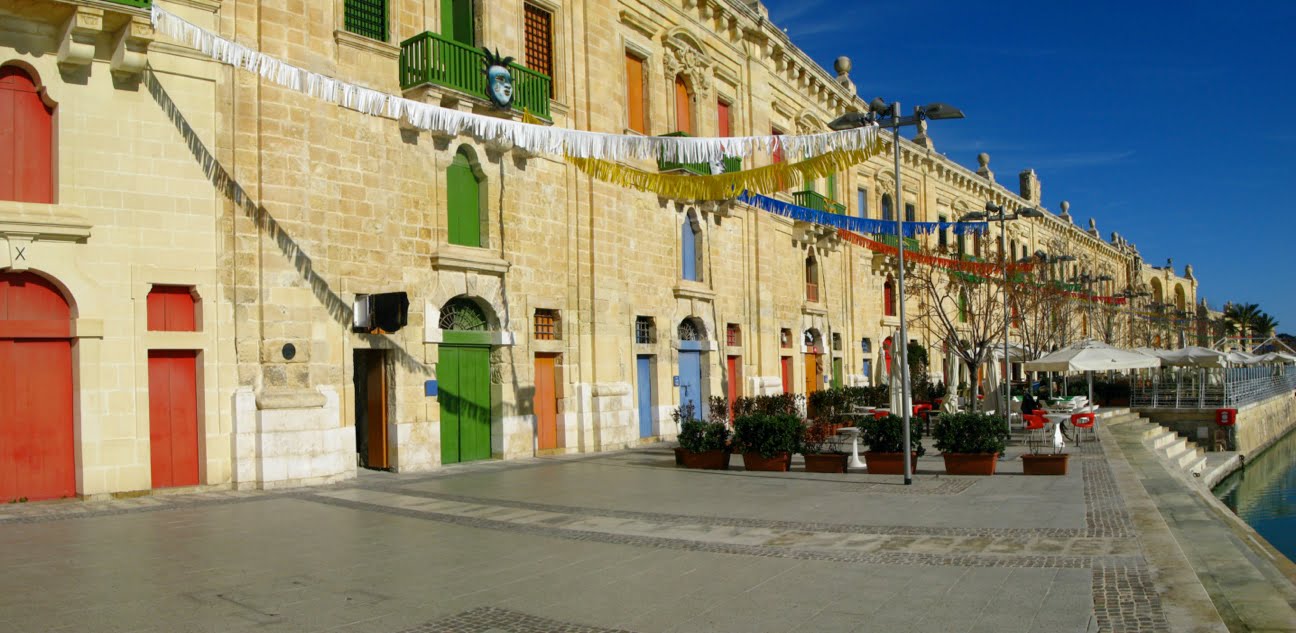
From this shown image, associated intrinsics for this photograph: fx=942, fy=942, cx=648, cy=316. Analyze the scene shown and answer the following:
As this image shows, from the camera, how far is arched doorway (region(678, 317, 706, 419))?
81.9 feet

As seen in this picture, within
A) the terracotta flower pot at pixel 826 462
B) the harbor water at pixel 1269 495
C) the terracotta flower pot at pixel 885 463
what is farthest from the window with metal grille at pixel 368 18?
the harbor water at pixel 1269 495

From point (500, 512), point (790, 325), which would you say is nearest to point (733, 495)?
point (500, 512)

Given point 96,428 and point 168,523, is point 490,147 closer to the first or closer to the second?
point 96,428

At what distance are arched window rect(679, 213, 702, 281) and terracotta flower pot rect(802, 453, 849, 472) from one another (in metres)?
10.3

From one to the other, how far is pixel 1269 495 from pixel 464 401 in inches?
887

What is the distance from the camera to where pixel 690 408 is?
22516 millimetres

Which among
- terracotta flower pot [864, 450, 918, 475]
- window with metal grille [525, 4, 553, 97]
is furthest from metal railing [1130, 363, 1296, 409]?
window with metal grille [525, 4, 553, 97]

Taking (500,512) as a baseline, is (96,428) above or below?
above

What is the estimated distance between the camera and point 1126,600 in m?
6.89

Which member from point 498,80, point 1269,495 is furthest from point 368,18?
point 1269,495

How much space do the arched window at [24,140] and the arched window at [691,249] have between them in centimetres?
1552

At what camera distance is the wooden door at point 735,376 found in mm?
27312

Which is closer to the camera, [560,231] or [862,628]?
[862,628]

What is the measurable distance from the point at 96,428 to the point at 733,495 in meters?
8.57
